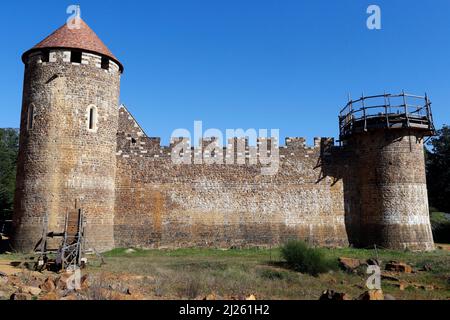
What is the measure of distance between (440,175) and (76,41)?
31445 mm

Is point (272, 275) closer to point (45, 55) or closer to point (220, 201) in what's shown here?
point (220, 201)

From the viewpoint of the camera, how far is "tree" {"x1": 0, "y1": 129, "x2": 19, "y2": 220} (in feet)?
106

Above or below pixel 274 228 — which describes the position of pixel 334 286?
below

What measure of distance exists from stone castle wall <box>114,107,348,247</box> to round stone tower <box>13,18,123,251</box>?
3.86 feet

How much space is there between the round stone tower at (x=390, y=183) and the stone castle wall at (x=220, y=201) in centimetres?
96

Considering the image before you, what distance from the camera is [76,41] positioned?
19.5 metres

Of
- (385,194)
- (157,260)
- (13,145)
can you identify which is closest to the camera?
(157,260)

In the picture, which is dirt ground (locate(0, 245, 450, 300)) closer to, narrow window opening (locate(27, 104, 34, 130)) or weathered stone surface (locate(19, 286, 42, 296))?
weathered stone surface (locate(19, 286, 42, 296))

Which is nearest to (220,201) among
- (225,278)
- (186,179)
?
(186,179)

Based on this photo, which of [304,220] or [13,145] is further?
[13,145]

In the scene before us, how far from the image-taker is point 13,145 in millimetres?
56438
